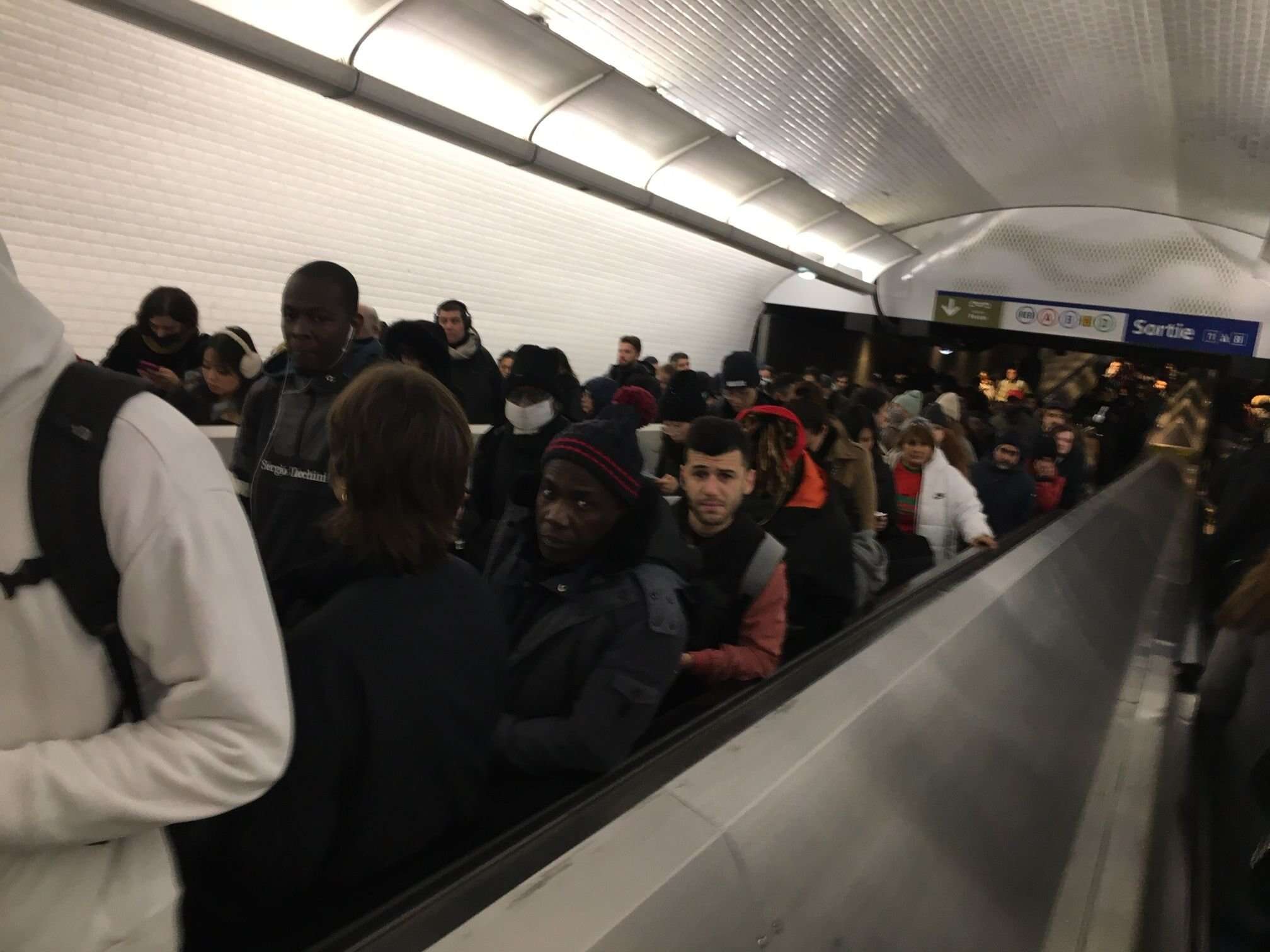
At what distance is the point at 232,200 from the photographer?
26.9 feet

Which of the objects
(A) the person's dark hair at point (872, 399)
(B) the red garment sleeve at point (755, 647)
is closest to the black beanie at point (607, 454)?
(B) the red garment sleeve at point (755, 647)

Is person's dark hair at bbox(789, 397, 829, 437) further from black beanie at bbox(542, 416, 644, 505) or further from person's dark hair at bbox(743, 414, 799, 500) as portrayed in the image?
black beanie at bbox(542, 416, 644, 505)

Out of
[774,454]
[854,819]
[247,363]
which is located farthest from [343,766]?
[247,363]

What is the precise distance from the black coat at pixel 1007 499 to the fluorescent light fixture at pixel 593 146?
17.5 ft

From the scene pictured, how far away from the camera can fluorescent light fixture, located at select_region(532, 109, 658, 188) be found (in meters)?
9.11

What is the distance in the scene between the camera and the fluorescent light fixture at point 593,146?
29.9 feet

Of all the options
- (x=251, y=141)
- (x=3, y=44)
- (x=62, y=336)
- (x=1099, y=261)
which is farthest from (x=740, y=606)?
(x=1099, y=261)

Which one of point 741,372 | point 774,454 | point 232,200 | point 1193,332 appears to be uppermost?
point 1193,332

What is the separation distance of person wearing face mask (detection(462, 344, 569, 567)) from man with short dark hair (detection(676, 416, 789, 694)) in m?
0.91

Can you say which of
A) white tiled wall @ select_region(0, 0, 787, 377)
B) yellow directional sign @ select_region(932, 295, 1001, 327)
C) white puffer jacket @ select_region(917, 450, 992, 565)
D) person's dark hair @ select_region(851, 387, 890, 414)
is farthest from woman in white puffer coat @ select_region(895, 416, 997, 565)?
yellow directional sign @ select_region(932, 295, 1001, 327)

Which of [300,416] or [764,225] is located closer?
[300,416]

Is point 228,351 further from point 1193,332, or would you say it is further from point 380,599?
point 1193,332

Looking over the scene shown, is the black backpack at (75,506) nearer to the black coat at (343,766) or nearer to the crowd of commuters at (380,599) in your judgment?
the crowd of commuters at (380,599)

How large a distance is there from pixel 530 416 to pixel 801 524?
1.23 meters
